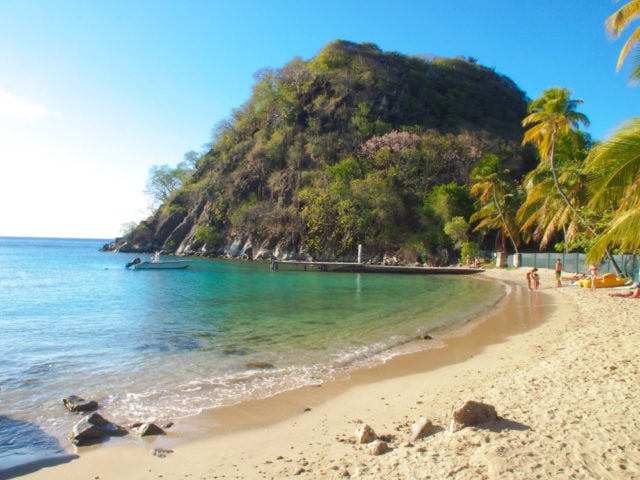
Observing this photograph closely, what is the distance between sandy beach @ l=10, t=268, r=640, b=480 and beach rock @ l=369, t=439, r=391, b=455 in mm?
74

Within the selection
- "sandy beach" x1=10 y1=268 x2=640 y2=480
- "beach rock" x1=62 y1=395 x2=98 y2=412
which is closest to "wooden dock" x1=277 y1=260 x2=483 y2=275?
"sandy beach" x1=10 y1=268 x2=640 y2=480

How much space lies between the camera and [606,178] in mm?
6934

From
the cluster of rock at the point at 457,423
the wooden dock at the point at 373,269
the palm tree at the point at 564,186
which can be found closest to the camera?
the cluster of rock at the point at 457,423

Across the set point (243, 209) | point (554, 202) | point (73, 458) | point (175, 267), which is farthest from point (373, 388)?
point (243, 209)

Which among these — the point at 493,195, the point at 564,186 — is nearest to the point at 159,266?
the point at 493,195

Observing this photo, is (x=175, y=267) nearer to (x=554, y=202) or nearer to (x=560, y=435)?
(x=554, y=202)

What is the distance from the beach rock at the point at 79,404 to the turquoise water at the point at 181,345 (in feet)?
0.44

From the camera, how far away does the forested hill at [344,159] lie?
189ft

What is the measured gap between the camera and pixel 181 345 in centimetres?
1163

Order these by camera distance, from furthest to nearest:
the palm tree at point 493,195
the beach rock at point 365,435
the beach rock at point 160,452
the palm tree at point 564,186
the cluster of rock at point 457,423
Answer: the palm tree at point 493,195, the palm tree at point 564,186, the beach rock at point 160,452, the beach rock at point 365,435, the cluster of rock at point 457,423

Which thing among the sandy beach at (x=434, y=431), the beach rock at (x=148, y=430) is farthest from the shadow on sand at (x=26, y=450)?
the beach rock at (x=148, y=430)

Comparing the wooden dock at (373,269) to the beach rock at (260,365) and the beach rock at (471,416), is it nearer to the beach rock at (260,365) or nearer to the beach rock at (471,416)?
the beach rock at (260,365)

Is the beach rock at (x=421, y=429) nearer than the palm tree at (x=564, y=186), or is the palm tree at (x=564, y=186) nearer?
the beach rock at (x=421, y=429)

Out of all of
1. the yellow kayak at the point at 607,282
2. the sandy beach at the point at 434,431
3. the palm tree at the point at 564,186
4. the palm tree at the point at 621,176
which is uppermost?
the palm tree at the point at 564,186
